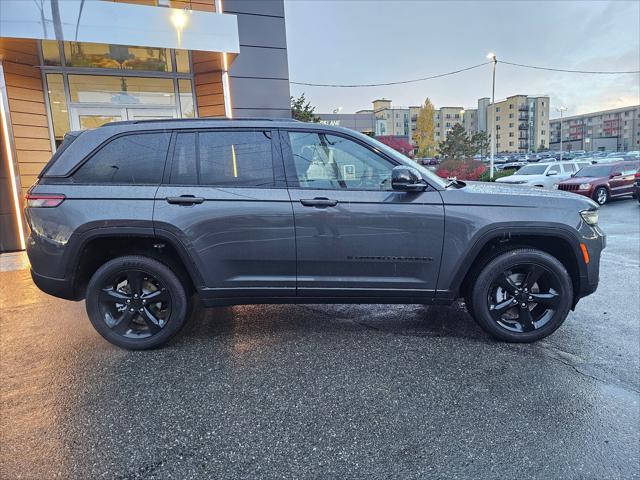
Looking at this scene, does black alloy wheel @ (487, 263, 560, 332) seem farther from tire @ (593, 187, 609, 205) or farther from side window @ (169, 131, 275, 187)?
tire @ (593, 187, 609, 205)

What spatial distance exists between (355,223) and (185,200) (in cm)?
137

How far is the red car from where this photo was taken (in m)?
13.9

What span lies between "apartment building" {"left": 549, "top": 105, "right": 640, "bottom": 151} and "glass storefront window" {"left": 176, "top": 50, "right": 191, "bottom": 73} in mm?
100431

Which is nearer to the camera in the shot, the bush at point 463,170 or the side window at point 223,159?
the side window at point 223,159

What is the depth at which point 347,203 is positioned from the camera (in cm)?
329

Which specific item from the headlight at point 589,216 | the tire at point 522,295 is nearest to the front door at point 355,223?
the tire at point 522,295

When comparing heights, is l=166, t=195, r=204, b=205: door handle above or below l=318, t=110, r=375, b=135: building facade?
below

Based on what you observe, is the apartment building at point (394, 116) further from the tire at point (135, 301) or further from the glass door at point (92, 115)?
the tire at point (135, 301)

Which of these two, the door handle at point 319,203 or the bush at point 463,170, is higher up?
the door handle at point 319,203

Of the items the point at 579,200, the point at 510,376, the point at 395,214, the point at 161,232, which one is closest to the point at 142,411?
the point at 161,232

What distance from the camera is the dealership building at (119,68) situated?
6.66 m

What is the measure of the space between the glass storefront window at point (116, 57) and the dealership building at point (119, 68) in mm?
18

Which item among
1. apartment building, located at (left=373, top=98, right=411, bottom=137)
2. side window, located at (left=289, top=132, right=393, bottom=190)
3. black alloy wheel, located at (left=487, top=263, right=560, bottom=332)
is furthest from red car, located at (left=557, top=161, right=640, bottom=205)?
apartment building, located at (left=373, top=98, right=411, bottom=137)

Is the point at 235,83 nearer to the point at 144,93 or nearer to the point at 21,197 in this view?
the point at 144,93
